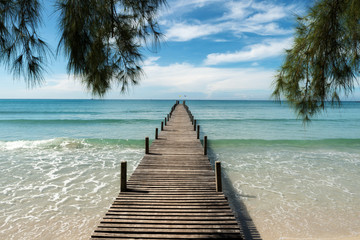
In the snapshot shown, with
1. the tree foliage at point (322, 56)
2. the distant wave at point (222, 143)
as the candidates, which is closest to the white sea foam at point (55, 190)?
the distant wave at point (222, 143)

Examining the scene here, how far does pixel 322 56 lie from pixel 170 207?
4304mm

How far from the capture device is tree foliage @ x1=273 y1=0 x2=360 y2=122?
3025 millimetres

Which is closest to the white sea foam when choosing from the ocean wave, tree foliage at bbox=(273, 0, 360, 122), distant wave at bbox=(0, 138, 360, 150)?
the ocean wave

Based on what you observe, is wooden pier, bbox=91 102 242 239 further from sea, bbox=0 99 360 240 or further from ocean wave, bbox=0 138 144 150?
ocean wave, bbox=0 138 144 150

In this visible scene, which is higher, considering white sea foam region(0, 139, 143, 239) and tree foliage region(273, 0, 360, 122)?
tree foliage region(273, 0, 360, 122)

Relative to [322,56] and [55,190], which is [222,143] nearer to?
[55,190]

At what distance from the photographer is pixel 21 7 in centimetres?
220

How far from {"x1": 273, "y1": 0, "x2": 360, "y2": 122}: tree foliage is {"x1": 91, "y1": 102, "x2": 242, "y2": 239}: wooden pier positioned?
2840mm

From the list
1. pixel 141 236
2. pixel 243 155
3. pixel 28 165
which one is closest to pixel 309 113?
pixel 141 236

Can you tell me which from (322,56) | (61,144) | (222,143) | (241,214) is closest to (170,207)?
(241,214)

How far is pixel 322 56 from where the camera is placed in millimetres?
3223

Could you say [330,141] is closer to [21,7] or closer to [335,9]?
[335,9]

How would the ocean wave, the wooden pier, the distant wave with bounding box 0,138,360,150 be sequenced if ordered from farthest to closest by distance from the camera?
the distant wave with bounding box 0,138,360,150 < the ocean wave < the wooden pier

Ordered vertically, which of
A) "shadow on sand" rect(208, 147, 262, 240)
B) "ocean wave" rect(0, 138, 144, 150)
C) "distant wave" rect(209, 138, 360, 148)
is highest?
"ocean wave" rect(0, 138, 144, 150)
